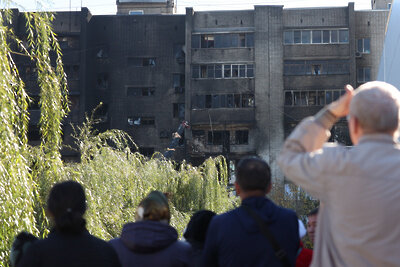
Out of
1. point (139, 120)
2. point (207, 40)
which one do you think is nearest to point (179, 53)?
point (207, 40)

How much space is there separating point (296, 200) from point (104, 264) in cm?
3257

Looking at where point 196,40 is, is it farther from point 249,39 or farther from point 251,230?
point 251,230

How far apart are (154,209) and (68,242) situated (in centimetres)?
83

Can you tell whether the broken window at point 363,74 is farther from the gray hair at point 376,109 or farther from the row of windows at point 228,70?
the gray hair at point 376,109

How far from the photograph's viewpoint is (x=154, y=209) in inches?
173

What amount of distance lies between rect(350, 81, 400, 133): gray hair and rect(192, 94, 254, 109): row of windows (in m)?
47.6

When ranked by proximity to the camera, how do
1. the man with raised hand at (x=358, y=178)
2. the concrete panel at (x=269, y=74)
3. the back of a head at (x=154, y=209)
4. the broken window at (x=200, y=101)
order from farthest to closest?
the broken window at (x=200, y=101), the concrete panel at (x=269, y=74), the back of a head at (x=154, y=209), the man with raised hand at (x=358, y=178)

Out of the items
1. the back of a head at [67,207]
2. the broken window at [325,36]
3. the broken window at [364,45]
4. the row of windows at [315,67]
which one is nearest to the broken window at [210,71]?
the row of windows at [315,67]

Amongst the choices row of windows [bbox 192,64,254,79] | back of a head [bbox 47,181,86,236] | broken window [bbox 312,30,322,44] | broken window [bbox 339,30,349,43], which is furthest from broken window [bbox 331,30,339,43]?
back of a head [bbox 47,181,86,236]

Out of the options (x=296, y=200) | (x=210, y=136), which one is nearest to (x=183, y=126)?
(x=210, y=136)

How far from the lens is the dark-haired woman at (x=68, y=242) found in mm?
3611

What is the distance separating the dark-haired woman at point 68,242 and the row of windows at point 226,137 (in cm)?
4667

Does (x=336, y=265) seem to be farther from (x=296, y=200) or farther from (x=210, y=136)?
(x=210, y=136)

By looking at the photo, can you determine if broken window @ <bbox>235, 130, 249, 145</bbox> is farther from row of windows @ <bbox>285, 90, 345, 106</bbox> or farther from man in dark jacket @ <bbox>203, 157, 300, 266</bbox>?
man in dark jacket @ <bbox>203, 157, 300, 266</bbox>
